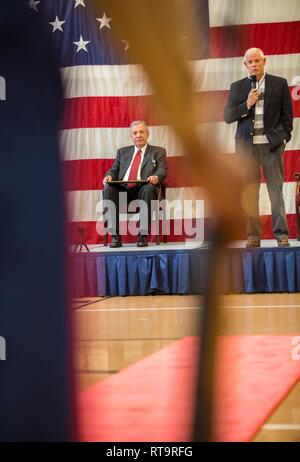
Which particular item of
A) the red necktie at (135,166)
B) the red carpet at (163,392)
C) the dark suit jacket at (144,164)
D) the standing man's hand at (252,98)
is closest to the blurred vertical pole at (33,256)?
the red carpet at (163,392)

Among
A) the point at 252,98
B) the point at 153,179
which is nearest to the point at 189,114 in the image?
the point at 252,98

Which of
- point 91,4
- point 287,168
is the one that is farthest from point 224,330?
point 287,168

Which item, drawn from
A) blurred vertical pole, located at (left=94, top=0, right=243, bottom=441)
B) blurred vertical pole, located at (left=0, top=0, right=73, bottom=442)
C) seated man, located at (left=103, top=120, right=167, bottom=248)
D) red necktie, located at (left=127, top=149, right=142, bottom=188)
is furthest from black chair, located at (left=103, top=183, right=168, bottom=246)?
blurred vertical pole, located at (left=94, top=0, right=243, bottom=441)

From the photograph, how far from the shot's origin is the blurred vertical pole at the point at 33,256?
0.45 metres

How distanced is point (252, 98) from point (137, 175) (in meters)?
0.93

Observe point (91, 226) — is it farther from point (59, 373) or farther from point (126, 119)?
point (59, 373)

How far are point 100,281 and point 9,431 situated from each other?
11.0ft

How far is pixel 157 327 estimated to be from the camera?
273 cm

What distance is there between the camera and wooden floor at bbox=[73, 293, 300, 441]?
137 centimetres

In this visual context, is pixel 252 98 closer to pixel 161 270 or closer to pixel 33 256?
pixel 161 270

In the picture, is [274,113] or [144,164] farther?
[144,164]

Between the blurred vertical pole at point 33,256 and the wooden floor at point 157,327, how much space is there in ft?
1.85

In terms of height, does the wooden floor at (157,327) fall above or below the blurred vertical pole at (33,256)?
below

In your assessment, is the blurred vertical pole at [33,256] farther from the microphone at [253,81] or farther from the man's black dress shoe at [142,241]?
the man's black dress shoe at [142,241]
